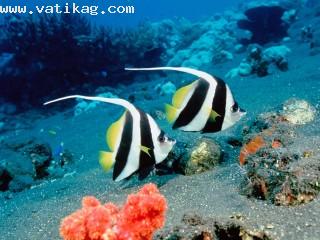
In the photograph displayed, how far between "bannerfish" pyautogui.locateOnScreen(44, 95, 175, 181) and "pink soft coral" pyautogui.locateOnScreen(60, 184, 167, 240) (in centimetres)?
64

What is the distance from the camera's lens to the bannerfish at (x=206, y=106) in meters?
2.55

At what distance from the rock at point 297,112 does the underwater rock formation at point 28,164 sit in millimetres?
3397

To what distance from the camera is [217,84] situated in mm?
2547

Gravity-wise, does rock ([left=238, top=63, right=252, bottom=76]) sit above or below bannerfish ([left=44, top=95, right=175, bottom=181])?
below

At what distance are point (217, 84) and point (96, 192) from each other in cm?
206

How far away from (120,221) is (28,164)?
14.2 ft

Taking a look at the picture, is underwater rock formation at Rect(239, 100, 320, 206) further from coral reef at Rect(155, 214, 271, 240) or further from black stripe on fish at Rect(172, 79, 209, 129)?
black stripe on fish at Rect(172, 79, 209, 129)

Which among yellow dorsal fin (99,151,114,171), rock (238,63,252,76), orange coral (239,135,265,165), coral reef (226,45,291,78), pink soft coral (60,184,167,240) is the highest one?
pink soft coral (60,184,167,240)

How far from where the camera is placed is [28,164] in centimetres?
579

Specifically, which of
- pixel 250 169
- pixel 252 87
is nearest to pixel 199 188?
pixel 250 169

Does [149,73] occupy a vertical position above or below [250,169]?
below

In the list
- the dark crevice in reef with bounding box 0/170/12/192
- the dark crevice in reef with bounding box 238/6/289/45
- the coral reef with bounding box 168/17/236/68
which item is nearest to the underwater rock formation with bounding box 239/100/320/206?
the dark crevice in reef with bounding box 0/170/12/192

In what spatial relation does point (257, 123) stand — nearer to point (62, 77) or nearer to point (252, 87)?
point (252, 87)

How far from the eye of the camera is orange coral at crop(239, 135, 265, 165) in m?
3.61
